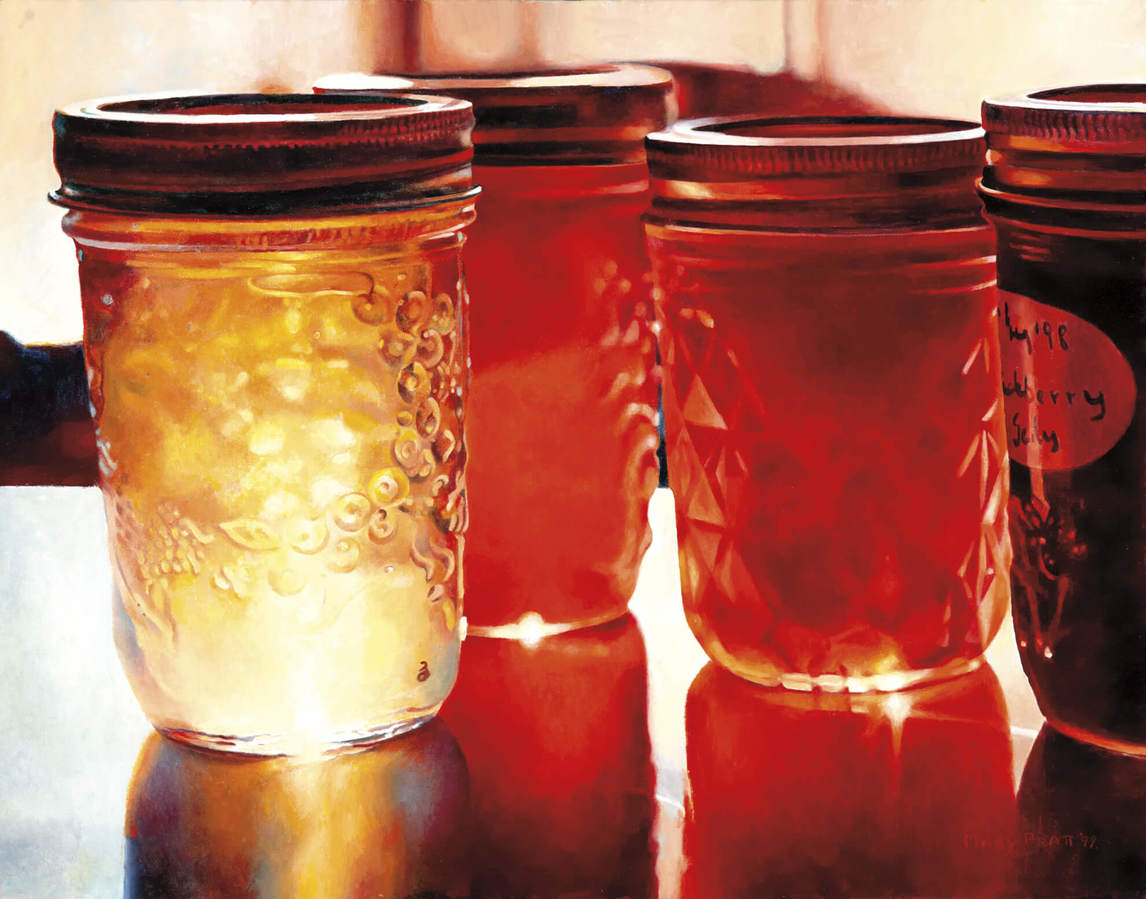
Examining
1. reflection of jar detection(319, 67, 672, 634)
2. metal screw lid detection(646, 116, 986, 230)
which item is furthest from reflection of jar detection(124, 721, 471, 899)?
metal screw lid detection(646, 116, 986, 230)

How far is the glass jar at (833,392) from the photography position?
19.5 inches

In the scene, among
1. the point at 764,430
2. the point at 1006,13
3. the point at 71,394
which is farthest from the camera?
the point at 1006,13

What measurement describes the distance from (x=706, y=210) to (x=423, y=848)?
23 centimetres

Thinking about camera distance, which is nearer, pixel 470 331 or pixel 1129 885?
pixel 1129 885

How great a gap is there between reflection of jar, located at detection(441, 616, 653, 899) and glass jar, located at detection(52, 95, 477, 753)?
0.04 meters

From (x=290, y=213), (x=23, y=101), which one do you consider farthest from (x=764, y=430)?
(x=23, y=101)

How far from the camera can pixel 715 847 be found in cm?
46

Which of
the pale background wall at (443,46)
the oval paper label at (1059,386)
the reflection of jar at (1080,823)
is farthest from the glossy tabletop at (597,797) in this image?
the pale background wall at (443,46)

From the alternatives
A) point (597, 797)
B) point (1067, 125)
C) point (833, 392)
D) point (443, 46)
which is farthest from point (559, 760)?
point (443, 46)

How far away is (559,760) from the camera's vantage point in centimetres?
52

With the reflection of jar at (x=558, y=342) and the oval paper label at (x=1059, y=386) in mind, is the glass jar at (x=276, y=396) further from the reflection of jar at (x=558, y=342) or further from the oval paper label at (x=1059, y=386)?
the oval paper label at (x=1059, y=386)

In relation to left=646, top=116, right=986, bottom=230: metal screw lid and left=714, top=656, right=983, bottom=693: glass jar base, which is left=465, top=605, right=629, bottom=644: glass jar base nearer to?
left=714, top=656, right=983, bottom=693: glass jar base

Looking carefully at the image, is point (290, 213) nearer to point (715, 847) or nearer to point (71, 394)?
point (715, 847)

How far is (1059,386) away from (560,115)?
22 centimetres
